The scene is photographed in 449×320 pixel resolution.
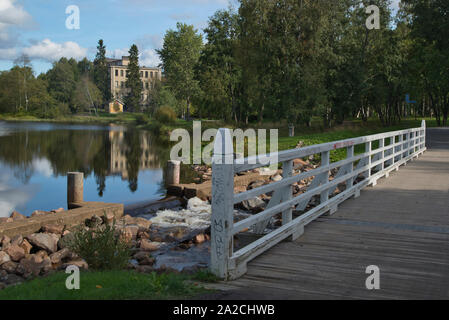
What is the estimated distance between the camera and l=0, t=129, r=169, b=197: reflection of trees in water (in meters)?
25.9

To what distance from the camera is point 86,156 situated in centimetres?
3275

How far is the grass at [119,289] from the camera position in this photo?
421cm

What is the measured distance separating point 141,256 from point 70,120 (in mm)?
84912

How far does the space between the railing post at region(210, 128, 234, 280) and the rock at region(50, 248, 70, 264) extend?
17.0 ft

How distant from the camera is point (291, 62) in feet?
134

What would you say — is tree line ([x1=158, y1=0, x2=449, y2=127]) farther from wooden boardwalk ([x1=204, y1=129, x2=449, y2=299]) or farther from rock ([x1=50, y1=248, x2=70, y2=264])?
rock ([x1=50, y1=248, x2=70, y2=264])

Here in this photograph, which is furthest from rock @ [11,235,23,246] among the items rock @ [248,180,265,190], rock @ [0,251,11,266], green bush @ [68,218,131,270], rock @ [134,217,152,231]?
rock @ [248,180,265,190]

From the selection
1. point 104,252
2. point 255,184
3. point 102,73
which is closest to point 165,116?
point 255,184

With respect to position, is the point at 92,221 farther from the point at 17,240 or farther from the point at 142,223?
the point at 17,240

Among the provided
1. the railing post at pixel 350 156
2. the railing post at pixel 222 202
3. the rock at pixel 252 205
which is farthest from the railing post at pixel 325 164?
the rock at pixel 252 205

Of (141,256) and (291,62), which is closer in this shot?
(141,256)

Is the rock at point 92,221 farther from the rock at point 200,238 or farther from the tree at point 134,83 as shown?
the tree at point 134,83

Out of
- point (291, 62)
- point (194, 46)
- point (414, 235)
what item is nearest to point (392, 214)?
point (414, 235)

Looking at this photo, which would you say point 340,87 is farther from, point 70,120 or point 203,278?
point 70,120
